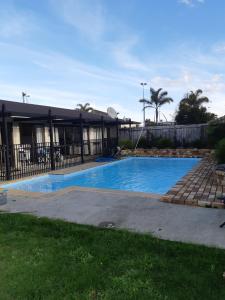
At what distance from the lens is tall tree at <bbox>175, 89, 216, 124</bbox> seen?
3012cm

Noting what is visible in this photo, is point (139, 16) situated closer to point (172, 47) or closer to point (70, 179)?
point (172, 47)

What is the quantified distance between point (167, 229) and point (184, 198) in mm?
1839

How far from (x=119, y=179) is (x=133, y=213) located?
6.02 meters

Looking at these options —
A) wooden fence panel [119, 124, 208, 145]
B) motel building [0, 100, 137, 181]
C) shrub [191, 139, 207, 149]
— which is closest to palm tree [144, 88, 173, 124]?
wooden fence panel [119, 124, 208, 145]

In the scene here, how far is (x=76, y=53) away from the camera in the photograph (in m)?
14.5

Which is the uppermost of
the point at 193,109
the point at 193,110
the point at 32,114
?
the point at 193,109

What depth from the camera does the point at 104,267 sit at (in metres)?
3.07

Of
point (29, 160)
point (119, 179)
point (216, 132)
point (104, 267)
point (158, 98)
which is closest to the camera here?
point (104, 267)

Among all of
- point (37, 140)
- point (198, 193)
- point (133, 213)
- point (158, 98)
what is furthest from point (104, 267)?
point (158, 98)

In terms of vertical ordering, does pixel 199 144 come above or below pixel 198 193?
above

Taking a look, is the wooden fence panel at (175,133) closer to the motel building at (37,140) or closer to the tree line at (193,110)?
the motel building at (37,140)

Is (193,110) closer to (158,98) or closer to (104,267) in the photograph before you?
(158,98)

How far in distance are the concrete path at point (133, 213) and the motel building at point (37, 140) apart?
4407 mm

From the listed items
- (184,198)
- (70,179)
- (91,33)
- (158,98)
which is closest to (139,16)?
(91,33)
